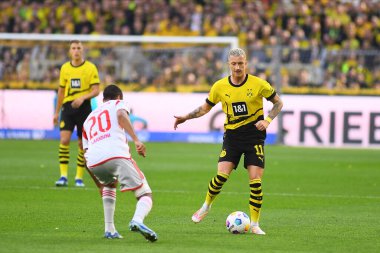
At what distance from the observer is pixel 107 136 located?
1009 cm

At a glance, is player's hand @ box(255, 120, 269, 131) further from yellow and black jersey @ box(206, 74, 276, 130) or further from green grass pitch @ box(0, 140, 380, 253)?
green grass pitch @ box(0, 140, 380, 253)

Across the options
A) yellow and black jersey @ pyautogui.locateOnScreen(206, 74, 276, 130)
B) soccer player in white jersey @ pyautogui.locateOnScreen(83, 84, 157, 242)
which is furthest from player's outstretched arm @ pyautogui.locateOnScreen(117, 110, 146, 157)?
yellow and black jersey @ pyautogui.locateOnScreen(206, 74, 276, 130)

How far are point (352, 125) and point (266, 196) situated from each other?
1259cm

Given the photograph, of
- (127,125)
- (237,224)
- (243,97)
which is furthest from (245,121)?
(127,125)

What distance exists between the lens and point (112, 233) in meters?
10.4

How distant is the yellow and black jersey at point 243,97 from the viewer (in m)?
11.5

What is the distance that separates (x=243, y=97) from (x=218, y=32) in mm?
21745

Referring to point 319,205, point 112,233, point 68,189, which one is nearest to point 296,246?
point 112,233

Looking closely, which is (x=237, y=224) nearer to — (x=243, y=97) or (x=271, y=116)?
(x=271, y=116)

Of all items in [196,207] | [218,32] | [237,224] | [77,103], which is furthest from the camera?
[218,32]

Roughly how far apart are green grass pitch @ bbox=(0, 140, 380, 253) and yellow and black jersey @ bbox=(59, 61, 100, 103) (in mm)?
1618

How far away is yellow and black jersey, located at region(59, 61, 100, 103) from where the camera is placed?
16.9 metres

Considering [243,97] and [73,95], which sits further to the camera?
[73,95]

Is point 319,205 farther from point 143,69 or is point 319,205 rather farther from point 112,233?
point 143,69
